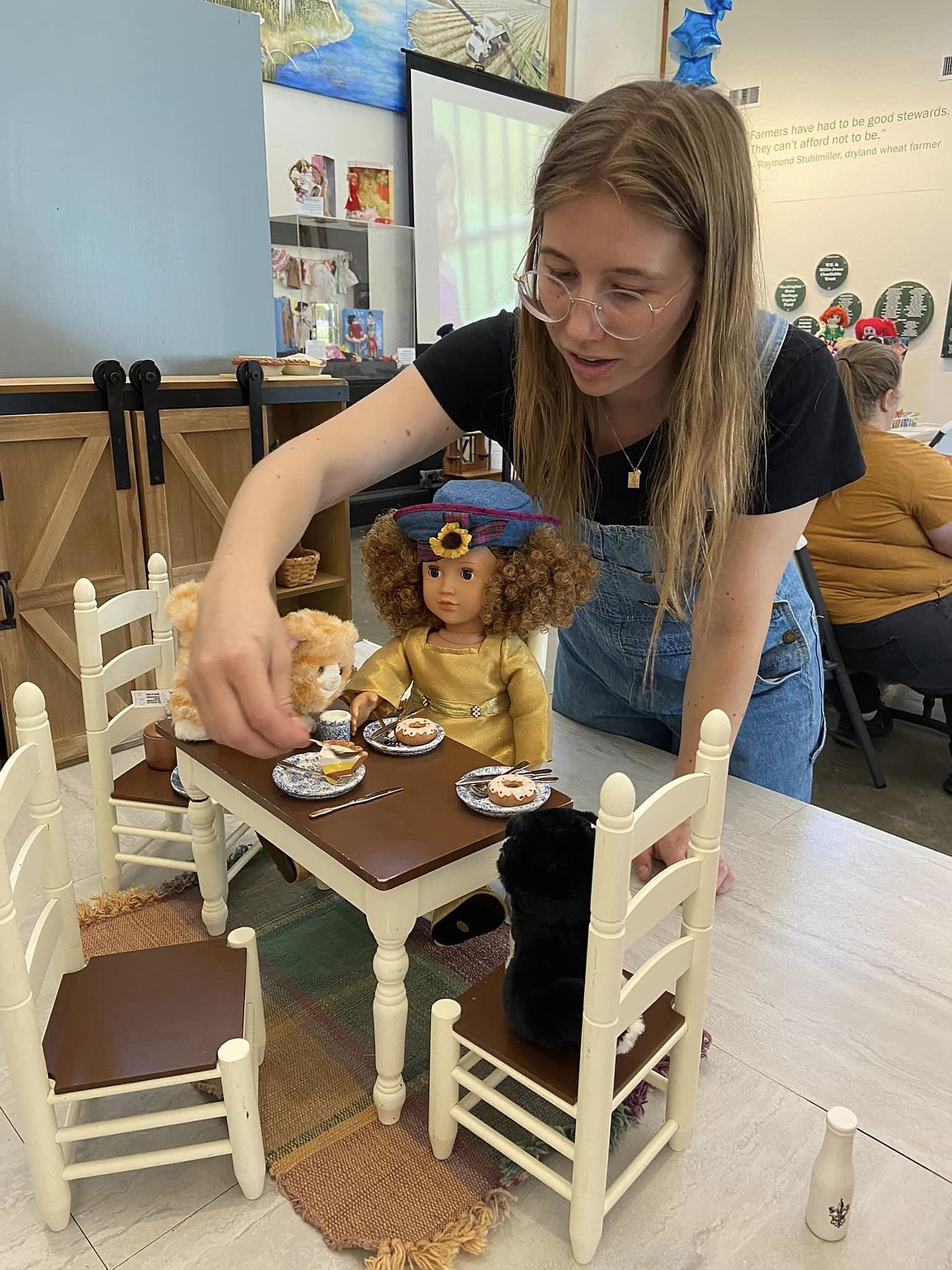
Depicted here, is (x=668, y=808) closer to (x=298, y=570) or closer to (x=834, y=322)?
(x=298, y=570)

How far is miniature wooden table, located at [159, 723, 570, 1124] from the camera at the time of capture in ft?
2.97

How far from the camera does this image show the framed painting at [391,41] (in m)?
3.79

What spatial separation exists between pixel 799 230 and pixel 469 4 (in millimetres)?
2020

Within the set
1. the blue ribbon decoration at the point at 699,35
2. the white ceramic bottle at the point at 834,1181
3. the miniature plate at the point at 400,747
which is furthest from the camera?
the blue ribbon decoration at the point at 699,35

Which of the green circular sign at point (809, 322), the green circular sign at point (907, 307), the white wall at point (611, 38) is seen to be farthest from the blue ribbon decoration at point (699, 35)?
the white wall at point (611, 38)

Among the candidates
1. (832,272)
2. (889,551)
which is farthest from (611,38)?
(889,551)

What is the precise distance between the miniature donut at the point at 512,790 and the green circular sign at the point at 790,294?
15.1ft

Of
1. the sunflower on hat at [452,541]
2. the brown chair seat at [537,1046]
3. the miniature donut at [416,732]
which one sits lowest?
the brown chair seat at [537,1046]

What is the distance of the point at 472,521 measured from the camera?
1.25 meters

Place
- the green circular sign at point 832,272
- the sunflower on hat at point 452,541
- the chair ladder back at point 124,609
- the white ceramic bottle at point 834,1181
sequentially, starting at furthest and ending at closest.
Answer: the green circular sign at point 832,272 < the chair ladder back at point 124,609 < the sunflower on hat at point 452,541 < the white ceramic bottle at point 834,1181

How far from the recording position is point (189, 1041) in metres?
0.86

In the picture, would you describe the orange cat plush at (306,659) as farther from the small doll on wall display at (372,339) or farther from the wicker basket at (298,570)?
the small doll on wall display at (372,339)

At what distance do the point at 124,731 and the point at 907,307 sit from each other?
4.41 meters

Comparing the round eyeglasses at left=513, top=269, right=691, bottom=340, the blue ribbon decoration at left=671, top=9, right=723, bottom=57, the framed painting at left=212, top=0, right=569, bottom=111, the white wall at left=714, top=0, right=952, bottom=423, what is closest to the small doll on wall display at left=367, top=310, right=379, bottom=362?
the framed painting at left=212, top=0, right=569, bottom=111
